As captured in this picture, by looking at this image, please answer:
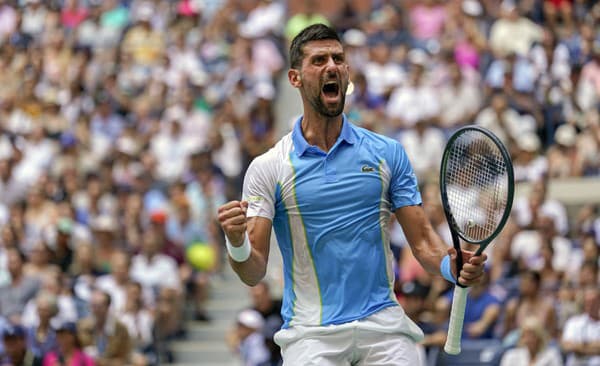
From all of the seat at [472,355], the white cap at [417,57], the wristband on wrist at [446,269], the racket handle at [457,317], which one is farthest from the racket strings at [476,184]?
the white cap at [417,57]

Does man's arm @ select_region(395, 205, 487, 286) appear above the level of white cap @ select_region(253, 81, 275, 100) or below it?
below

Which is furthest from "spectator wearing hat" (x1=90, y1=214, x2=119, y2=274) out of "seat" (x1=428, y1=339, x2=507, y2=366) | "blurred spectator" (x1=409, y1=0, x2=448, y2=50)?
"blurred spectator" (x1=409, y1=0, x2=448, y2=50)

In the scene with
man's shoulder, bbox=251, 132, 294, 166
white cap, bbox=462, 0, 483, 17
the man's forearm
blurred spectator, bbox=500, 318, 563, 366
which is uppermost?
white cap, bbox=462, 0, 483, 17

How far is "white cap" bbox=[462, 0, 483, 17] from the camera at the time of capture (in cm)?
1693

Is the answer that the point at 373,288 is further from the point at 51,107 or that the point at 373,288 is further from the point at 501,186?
the point at 51,107

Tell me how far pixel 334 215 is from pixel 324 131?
1.39 ft

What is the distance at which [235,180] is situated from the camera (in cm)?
1524

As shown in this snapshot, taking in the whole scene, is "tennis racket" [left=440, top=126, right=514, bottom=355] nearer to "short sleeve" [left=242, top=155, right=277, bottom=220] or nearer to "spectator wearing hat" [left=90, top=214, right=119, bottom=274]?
"short sleeve" [left=242, top=155, right=277, bottom=220]

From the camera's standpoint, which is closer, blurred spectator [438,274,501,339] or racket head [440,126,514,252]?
racket head [440,126,514,252]

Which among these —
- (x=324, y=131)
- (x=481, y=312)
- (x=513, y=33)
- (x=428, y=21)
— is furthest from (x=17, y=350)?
(x=428, y=21)

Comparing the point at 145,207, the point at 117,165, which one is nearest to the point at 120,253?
the point at 145,207

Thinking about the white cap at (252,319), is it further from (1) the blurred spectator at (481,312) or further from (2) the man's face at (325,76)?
(2) the man's face at (325,76)

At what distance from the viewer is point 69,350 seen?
36.3ft

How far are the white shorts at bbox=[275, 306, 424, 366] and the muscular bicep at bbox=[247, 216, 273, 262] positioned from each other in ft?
1.37
